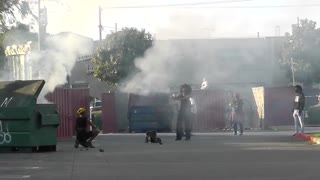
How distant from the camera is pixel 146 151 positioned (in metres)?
18.7

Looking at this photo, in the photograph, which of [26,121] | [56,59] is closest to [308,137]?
[56,59]

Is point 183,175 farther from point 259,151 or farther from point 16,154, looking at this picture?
point 16,154

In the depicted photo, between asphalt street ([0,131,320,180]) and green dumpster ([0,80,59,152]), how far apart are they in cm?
48

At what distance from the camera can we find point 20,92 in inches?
759

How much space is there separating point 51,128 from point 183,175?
7436mm

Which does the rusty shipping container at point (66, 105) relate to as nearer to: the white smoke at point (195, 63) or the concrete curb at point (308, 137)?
the white smoke at point (195, 63)

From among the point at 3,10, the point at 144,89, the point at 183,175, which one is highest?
the point at 3,10

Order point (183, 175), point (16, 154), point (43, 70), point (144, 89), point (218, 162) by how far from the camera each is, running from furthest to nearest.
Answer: point (144, 89) < point (43, 70) < point (16, 154) < point (218, 162) < point (183, 175)

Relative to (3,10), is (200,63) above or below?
below

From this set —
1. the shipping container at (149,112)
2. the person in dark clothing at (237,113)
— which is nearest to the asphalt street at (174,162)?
the person in dark clothing at (237,113)

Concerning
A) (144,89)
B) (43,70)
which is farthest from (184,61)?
(43,70)

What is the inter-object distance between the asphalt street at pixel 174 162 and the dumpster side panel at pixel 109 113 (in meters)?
9.98

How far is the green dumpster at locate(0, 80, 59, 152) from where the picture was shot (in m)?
18.9

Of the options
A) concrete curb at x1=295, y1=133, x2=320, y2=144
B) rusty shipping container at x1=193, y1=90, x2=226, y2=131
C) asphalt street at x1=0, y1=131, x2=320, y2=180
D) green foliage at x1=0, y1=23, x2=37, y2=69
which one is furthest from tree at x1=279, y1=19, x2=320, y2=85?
asphalt street at x1=0, y1=131, x2=320, y2=180
